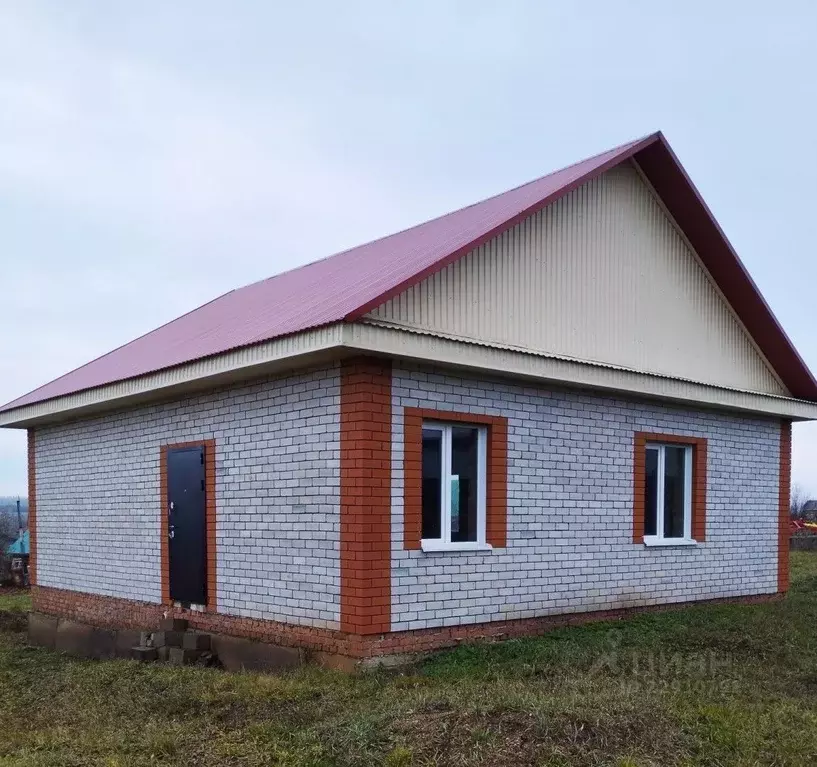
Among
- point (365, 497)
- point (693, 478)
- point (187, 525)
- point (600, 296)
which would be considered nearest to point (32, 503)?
point (187, 525)

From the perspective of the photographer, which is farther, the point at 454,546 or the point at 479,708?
the point at 454,546

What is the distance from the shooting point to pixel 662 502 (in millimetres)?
11508

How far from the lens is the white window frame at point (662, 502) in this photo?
11.3 metres

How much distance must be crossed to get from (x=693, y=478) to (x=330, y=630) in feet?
18.3

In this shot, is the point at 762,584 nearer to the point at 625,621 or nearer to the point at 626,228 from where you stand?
the point at 625,621

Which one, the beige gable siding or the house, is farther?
the beige gable siding

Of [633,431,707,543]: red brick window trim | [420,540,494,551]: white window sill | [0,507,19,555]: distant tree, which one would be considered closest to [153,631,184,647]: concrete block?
[420,540,494,551]: white window sill

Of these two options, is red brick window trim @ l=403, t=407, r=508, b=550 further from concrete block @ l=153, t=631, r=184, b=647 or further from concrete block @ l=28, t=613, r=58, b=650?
concrete block @ l=28, t=613, r=58, b=650

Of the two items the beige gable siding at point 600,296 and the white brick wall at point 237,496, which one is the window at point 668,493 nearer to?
the beige gable siding at point 600,296

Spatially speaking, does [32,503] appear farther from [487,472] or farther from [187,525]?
[487,472]

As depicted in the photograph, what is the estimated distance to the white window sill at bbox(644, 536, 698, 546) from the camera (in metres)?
11.1

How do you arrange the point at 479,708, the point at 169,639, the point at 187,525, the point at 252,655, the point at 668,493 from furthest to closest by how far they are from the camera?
Result: the point at 668,493 → the point at 187,525 → the point at 169,639 → the point at 252,655 → the point at 479,708

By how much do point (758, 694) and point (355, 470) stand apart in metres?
3.59

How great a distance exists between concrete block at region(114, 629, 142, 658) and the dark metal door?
582mm
